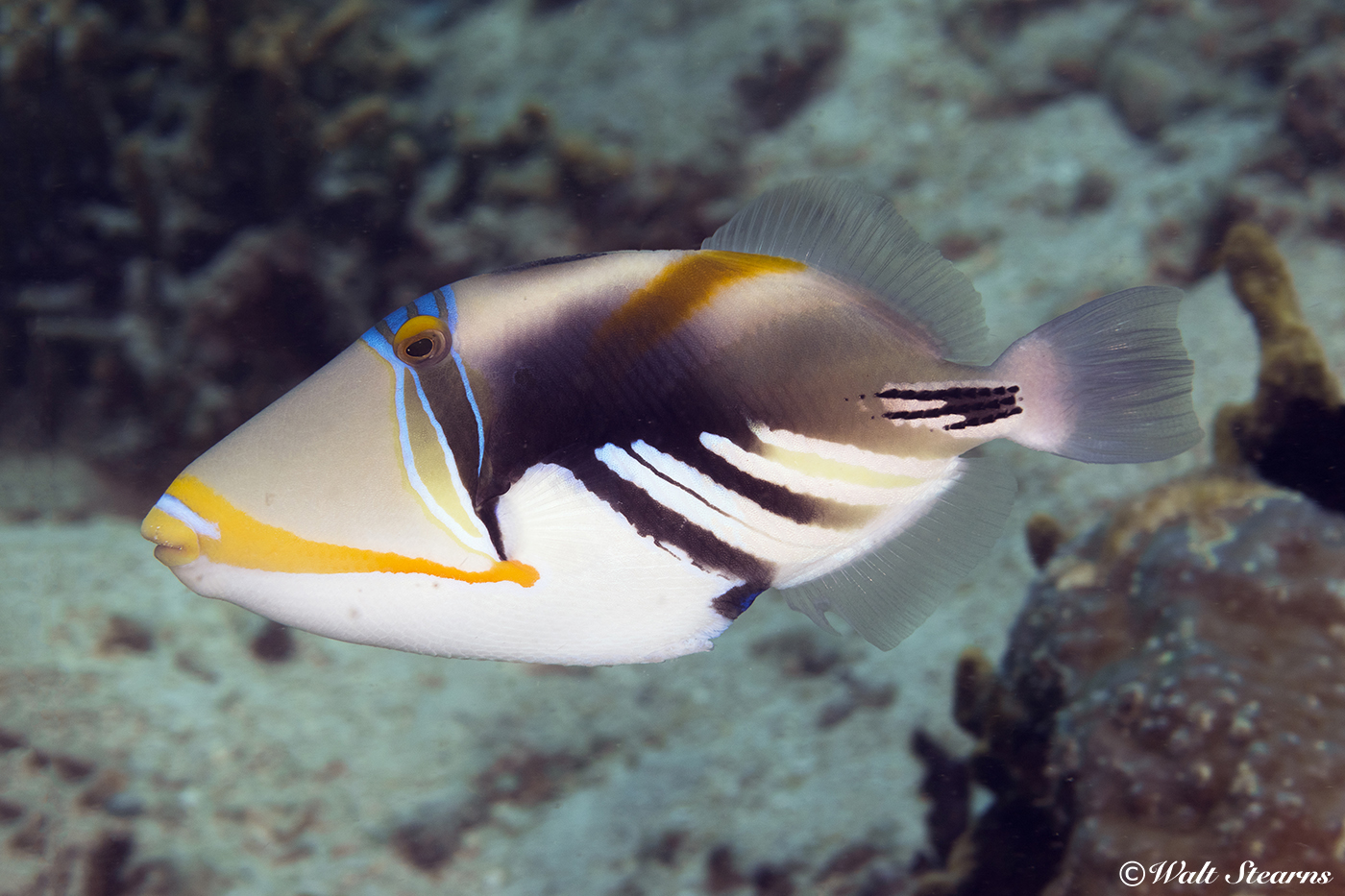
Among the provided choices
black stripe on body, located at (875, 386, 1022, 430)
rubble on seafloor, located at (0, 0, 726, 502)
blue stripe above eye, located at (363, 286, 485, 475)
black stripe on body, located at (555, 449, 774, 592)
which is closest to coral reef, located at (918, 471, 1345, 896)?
black stripe on body, located at (875, 386, 1022, 430)

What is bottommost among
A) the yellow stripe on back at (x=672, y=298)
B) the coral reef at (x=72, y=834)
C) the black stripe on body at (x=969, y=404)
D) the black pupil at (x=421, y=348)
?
the coral reef at (x=72, y=834)

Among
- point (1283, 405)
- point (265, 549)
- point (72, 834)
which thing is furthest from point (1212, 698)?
point (72, 834)

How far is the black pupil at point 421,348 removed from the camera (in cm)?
92

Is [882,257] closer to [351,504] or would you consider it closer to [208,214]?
[351,504]

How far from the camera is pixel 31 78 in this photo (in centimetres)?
380

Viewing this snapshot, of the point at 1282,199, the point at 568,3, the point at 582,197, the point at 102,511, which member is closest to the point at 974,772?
the point at 582,197

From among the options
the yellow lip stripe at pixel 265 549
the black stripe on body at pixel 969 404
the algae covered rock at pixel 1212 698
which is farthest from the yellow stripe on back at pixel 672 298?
the algae covered rock at pixel 1212 698

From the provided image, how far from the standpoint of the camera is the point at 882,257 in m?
1.04

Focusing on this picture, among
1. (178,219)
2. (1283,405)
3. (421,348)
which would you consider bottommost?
(1283,405)

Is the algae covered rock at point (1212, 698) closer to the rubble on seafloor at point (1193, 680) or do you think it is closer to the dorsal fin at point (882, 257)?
the rubble on seafloor at point (1193, 680)

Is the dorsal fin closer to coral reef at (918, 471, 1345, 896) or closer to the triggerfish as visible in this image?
the triggerfish

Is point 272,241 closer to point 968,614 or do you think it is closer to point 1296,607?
point 968,614

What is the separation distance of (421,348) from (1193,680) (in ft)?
7.10

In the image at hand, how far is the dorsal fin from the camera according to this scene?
1.03 m
